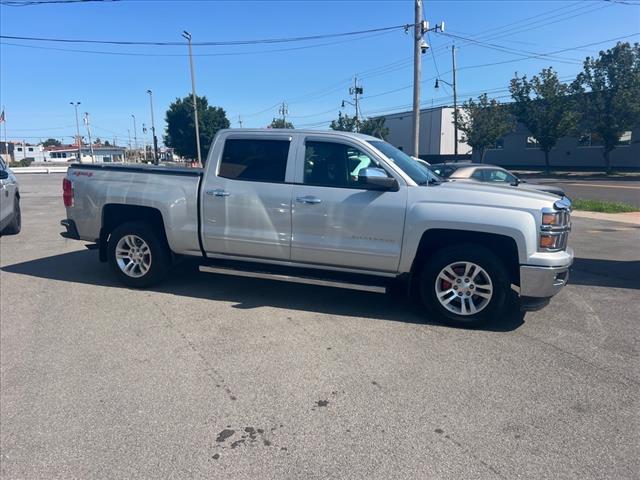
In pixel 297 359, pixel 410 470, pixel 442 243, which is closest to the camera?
pixel 410 470

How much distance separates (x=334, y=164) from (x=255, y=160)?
96cm

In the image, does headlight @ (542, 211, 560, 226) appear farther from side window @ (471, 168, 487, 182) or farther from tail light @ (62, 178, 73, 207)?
side window @ (471, 168, 487, 182)

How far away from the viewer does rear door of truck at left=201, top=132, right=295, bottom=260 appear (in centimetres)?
571

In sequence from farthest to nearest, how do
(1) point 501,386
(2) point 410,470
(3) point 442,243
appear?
(3) point 442,243, (1) point 501,386, (2) point 410,470

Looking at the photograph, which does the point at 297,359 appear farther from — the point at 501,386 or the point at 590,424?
the point at 590,424

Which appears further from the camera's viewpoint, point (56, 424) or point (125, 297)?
point (125, 297)

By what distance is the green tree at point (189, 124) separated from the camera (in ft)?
196

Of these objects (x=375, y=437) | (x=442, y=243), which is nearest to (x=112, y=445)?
(x=375, y=437)

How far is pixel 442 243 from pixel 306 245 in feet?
4.73

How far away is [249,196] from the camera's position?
19.0 feet

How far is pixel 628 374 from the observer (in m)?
4.09

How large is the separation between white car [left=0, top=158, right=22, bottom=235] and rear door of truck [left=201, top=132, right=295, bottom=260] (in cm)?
615

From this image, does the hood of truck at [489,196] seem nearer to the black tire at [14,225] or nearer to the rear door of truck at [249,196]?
the rear door of truck at [249,196]

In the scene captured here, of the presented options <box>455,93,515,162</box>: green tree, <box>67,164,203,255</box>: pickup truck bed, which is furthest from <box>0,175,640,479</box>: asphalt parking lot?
<box>455,93,515,162</box>: green tree
